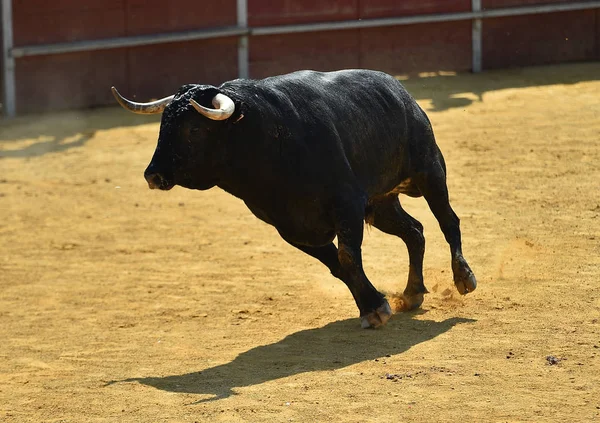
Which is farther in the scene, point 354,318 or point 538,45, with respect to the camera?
point 538,45

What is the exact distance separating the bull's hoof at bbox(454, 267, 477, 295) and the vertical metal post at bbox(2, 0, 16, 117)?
23.2 feet

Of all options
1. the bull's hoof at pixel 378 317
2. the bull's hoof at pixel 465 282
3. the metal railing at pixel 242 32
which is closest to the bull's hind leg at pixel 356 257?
the bull's hoof at pixel 378 317

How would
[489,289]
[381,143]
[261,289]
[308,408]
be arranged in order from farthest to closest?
[261,289], [489,289], [381,143], [308,408]

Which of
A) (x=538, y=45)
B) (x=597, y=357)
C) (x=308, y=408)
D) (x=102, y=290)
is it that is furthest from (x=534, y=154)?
(x=308, y=408)

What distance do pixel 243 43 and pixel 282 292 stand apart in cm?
628

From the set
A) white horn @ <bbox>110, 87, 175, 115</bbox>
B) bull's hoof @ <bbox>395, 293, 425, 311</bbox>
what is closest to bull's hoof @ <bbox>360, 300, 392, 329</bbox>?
bull's hoof @ <bbox>395, 293, 425, 311</bbox>

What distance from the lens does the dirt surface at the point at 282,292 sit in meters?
5.83

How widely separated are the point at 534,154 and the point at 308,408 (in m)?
6.31

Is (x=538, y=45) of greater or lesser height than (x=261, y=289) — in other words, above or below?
above

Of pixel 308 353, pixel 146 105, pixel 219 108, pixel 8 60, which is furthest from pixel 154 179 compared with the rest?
pixel 8 60

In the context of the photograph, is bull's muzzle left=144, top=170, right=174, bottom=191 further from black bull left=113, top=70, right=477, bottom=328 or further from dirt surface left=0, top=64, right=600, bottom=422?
dirt surface left=0, top=64, right=600, bottom=422

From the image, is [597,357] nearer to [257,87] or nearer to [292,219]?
[292,219]

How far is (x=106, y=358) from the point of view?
22.5 ft

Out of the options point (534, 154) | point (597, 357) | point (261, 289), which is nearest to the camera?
point (597, 357)
